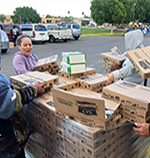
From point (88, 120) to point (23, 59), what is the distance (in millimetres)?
1939

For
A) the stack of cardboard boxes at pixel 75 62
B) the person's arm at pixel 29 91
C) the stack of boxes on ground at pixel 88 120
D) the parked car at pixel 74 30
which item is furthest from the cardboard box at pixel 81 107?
the parked car at pixel 74 30

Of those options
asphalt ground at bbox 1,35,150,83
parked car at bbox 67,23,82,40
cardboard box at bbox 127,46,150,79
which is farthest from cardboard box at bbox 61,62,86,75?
parked car at bbox 67,23,82,40

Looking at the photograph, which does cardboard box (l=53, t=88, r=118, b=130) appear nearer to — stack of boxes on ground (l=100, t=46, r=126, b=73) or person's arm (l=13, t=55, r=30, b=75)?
person's arm (l=13, t=55, r=30, b=75)

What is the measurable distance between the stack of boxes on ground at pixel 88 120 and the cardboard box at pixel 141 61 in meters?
0.42

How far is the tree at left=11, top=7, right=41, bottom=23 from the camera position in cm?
6988

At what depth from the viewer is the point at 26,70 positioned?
3025 mm

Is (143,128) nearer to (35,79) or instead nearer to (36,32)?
(35,79)

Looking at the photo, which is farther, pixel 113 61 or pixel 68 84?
pixel 113 61

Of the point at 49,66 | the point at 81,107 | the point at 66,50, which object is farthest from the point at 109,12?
the point at 81,107

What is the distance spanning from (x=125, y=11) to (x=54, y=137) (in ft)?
128

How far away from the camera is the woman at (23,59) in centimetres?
297

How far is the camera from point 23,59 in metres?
Result: 3.04

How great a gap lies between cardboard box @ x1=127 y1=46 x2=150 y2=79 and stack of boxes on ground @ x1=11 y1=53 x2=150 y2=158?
1.39ft

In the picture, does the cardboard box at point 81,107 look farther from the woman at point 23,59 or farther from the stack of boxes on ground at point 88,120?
the woman at point 23,59
